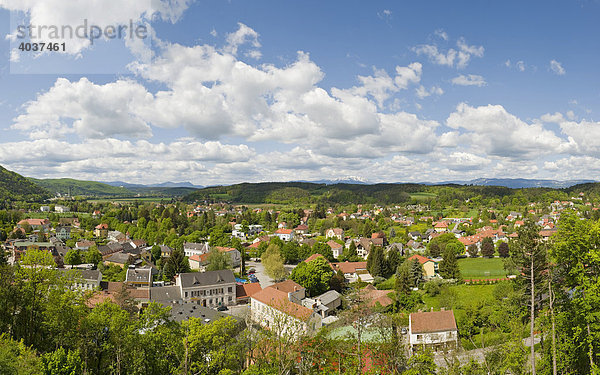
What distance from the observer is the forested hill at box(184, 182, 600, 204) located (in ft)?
430

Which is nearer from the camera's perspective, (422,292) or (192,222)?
(422,292)

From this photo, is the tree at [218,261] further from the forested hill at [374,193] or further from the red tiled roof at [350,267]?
the forested hill at [374,193]

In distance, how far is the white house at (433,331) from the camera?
24547 millimetres

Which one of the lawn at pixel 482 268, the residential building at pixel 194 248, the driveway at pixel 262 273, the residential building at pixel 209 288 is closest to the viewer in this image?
the residential building at pixel 209 288

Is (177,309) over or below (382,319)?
below

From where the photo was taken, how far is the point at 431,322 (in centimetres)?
2508

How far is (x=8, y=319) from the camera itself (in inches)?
623

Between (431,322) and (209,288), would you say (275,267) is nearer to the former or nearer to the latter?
(209,288)

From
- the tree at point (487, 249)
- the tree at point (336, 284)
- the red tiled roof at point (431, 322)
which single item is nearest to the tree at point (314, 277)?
the tree at point (336, 284)

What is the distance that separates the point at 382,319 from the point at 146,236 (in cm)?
7096

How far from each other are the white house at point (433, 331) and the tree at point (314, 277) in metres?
14.5

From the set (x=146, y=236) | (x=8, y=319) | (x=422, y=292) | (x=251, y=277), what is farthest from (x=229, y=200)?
(x=8, y=319)

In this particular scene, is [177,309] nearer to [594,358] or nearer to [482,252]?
[594,358]

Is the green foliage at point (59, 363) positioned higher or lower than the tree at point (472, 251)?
higher
